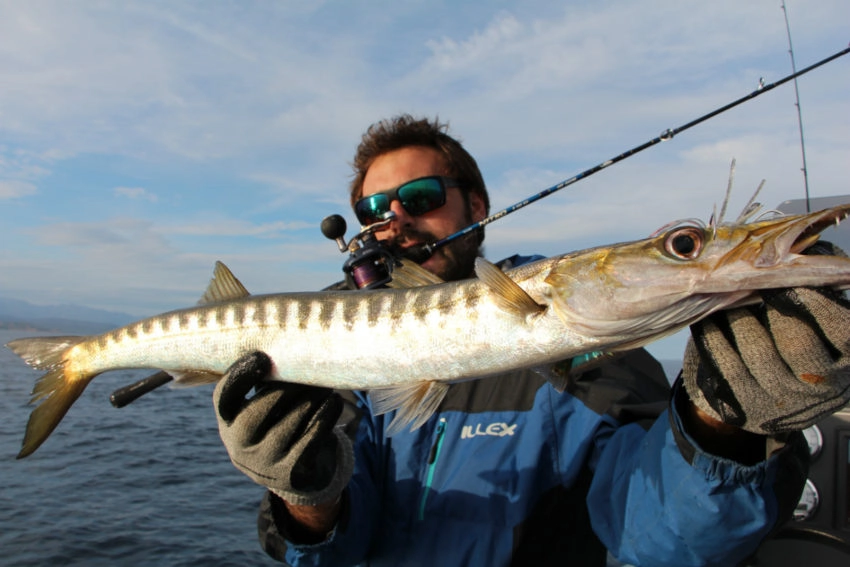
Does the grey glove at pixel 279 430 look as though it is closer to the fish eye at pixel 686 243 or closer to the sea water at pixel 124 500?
the fish eye at pixel 686 243

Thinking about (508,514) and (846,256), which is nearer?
(846,256)

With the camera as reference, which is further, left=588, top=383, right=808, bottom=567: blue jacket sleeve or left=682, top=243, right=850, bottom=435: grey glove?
left=588, top=383, right=808, bottom=567: blue jacket sleeve

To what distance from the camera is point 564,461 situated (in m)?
3.39

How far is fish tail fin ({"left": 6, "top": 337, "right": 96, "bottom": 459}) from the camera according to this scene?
3521mm

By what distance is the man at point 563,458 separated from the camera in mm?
2023

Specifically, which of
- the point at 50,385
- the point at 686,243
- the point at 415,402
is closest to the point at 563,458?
the point at 415,402

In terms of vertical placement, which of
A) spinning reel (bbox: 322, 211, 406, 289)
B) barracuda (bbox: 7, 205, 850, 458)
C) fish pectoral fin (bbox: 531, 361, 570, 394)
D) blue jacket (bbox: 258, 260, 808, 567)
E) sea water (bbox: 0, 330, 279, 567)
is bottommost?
sea water (bbox: 0, 330, 279, 567)

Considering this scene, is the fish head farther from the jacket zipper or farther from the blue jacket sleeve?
the jacket zipper

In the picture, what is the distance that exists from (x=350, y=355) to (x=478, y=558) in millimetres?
1523

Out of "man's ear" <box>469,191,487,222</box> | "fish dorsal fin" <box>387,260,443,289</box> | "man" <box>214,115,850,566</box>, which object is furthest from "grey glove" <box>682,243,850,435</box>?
"man's ear" <box>469,191,487,222</box>

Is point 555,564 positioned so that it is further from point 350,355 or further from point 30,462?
point 30,462

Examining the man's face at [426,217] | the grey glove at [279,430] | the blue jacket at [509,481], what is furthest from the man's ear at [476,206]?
the grey glove at [279,430]

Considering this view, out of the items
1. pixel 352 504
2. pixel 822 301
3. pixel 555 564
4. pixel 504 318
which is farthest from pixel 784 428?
pixel 352 504

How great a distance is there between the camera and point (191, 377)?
10.9ft
